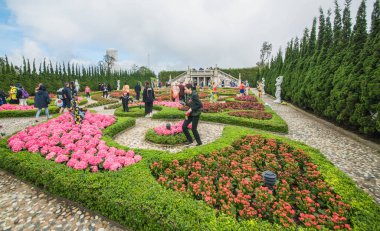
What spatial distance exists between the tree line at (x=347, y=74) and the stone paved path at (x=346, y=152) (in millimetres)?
870

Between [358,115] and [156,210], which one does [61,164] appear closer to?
[156,210]

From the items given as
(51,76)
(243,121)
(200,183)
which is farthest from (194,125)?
(51,76)

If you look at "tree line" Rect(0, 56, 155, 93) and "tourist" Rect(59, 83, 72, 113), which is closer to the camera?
"tourist" Rect(59, 83, 72, 113)

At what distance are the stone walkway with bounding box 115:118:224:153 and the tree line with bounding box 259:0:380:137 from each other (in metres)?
6.16

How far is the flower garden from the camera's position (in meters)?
3.36

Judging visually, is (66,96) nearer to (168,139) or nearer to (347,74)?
(168,139)

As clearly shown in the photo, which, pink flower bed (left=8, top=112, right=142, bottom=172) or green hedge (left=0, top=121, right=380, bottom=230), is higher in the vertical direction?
pink flower bed (left=8, top=112, right=142, bottom=172)

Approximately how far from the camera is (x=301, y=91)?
15.7 metres

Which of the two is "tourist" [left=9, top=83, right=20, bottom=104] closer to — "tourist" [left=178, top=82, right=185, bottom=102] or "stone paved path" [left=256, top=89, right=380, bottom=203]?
"tourist" [left=178, top=82, right=185, bottom=102]

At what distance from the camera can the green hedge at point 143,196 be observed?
320cm

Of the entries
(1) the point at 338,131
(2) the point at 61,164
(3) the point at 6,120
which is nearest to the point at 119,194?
(2) the point at 61,164

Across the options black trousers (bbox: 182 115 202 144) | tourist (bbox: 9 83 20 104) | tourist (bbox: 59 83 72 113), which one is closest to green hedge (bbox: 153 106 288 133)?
black trousers (bbox: 182 115 202 144)

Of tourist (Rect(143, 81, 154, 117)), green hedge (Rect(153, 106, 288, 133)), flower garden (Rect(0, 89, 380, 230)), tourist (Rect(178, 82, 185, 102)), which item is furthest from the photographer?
tourist (Rect(178, 82, 185, 102))

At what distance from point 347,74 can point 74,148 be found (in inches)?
527
